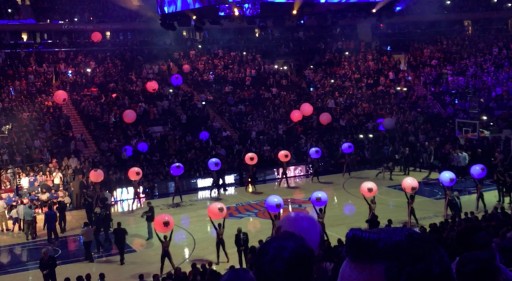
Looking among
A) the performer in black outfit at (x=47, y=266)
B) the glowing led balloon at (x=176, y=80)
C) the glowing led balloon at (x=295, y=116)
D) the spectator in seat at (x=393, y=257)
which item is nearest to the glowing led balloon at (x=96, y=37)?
the glowing led balloon at (x=176, y=80)

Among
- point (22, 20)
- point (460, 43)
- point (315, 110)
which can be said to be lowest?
point (315, 110)

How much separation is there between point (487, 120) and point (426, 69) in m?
7.42

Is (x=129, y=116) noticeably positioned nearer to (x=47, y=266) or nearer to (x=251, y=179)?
(x=251, y=179)

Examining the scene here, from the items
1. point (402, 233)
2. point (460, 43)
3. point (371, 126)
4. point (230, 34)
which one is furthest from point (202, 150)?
point (402, 233)

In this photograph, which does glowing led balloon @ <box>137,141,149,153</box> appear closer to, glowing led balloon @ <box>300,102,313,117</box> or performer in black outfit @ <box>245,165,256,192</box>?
performer in black outfit @ <box>245,165,256,192</box>

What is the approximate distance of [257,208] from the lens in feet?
66.0

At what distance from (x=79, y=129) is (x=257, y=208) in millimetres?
11055

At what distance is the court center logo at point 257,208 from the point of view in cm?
1916

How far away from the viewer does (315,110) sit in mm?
29641

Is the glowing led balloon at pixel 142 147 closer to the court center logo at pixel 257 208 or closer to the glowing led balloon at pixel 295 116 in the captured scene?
the court center logo at pixel 257 208

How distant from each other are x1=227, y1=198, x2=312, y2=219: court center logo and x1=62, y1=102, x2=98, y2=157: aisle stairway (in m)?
8.35

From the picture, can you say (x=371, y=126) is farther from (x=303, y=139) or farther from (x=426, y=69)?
(x=426, y=69)

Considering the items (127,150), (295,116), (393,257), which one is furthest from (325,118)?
(393,257)

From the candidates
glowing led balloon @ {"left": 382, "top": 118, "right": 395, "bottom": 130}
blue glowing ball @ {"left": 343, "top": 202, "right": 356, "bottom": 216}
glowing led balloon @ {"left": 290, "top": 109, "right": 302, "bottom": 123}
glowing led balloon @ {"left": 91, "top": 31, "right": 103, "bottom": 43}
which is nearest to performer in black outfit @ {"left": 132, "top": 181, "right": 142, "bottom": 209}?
blue glowing ball @ {"left": 343, "top": 202, "right": 356, "bottom": 216}
